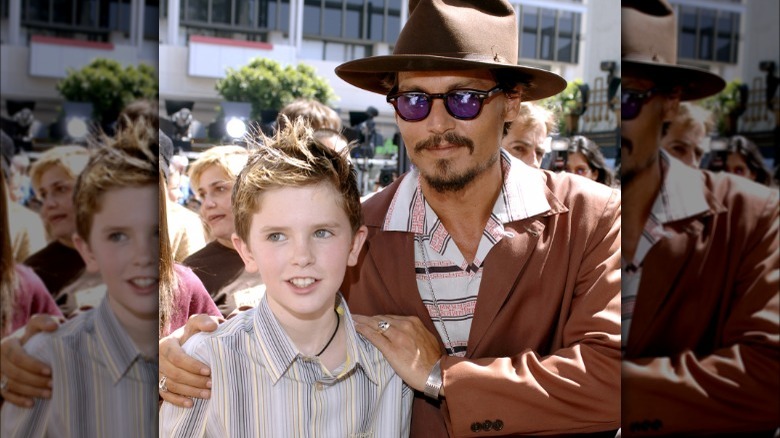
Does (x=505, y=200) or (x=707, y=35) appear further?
(x=505, y=200)

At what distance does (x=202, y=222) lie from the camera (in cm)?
238

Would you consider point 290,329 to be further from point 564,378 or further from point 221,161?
point 564,378

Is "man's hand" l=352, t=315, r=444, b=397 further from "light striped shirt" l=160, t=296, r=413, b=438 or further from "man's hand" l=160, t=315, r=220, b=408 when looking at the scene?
"man's hand" l=160, t=315, r=220, b=408

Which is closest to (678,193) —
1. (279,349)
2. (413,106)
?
(413,106)

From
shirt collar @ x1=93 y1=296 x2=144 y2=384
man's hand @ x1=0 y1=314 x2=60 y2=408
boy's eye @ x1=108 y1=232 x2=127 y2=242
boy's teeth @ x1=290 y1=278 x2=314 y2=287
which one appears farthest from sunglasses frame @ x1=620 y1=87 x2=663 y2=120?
man's hand @ x1=0 y1=314 x2=60 y2=408

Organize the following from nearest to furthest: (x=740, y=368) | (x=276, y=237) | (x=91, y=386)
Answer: (x=740, y=368), (x=91, y=386), (x=276, y=237)

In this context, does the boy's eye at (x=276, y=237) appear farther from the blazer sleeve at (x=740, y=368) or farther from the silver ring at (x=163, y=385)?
the blazer sleeve at (x=740, y=368)

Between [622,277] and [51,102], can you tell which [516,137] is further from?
[51,102]

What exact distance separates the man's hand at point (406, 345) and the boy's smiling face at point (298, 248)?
0.17 metres

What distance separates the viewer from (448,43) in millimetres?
2352

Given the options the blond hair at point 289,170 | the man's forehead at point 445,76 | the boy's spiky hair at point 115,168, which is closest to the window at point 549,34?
the man's forehead at point 445,76

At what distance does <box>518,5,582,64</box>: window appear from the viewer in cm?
252

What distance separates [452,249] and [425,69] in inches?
20.9

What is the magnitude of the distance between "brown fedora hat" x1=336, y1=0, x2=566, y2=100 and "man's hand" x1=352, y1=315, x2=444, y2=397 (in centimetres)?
68
